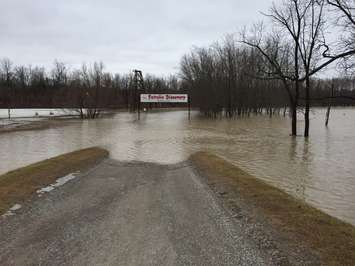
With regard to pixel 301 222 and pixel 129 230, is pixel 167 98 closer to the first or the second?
pixel 301 222

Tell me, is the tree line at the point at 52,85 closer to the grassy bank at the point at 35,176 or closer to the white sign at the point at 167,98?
the white sign at the point at 167,98

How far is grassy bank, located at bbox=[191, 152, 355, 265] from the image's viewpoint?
4754 mm

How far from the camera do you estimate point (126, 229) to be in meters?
5.76

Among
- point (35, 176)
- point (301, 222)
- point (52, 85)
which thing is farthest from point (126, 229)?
point (52, 85)

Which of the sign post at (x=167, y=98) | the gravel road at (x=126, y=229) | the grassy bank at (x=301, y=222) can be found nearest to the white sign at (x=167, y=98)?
the sign post at (x=167, y=98)

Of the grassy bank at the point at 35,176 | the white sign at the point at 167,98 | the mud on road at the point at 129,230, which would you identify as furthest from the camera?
the white sign at the point at 167,98

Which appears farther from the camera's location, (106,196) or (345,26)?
(345,26)

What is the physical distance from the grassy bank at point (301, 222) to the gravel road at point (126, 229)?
71cm

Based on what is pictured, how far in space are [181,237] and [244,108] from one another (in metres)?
62.4

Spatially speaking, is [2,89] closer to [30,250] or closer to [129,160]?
[129,160]

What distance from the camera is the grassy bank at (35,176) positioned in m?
7.85

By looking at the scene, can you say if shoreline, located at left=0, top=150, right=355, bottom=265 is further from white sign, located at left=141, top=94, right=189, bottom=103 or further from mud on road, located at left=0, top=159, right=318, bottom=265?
white sign, located at left=141, top=94, right=189, bottom=103

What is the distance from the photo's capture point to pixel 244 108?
66.2 metres

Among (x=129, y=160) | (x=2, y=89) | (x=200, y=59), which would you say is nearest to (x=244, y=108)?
(x=200, y=59)
